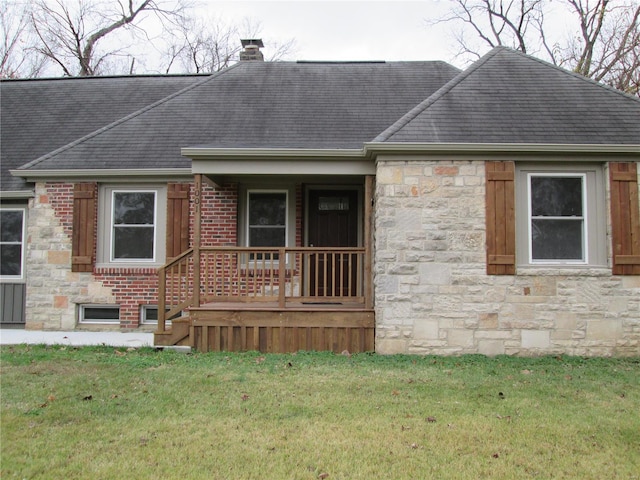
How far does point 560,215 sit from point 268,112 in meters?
5.95

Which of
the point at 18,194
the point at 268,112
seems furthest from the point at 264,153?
the point at 18,194

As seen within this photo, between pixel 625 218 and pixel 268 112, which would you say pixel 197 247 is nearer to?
pixel 268 112

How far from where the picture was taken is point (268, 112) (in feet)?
35.7

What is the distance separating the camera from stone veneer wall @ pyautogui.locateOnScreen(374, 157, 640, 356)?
300 inches

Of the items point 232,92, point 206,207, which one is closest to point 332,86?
point 232,92

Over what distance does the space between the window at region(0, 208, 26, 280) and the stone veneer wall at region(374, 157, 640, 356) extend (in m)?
7.25

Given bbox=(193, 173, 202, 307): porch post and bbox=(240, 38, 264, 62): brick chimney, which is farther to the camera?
bbox=(240, 38, 264, 62): brick chimney

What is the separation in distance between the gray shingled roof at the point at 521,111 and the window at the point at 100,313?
19.6ft

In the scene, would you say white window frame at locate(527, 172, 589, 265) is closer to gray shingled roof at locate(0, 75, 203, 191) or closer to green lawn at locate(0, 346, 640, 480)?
green lawn at locate(0, 346, 640, 480)

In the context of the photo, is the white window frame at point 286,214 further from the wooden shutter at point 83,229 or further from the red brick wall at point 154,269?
the wooden shutter at point 83,229

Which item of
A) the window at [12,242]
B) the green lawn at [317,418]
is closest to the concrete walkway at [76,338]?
the green lawn at [317,418]

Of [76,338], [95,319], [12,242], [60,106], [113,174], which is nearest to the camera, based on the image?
[76,338]

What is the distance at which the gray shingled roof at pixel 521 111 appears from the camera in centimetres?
782

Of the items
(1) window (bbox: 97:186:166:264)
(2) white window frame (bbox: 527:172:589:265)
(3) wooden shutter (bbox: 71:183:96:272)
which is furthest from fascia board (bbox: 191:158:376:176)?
(3) wooden shutter (bbox: 71:183:96:272)
